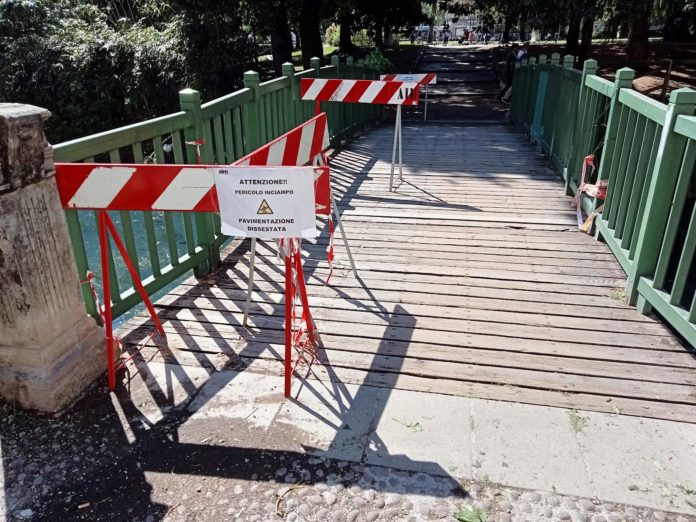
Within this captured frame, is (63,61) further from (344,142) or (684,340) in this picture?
(684,340)

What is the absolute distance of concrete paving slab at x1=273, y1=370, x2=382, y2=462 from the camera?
2881 mm

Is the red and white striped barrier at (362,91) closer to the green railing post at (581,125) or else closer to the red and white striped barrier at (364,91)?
the red and white striped barrier at (364,91)

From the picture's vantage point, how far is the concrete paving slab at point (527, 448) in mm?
2637

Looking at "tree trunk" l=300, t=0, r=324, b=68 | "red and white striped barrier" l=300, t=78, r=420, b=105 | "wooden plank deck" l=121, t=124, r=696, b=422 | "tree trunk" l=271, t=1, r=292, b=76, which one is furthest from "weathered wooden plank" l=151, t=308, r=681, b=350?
"tree trunk" l=300, t=0, r=324, b=68

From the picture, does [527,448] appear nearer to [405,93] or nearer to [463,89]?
[405,93]

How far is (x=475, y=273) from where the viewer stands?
16.0 feet

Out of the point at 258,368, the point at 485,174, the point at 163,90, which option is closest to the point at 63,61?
the point at 163,90

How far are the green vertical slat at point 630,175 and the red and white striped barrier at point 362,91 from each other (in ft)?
10.1

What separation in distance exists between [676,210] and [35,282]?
13.3ft

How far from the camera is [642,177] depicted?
4328 millimetres

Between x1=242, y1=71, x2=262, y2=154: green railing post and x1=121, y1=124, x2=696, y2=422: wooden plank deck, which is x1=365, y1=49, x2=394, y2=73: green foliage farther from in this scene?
x1=121, y1=124, x2=696, y2=422: wooden plank deck

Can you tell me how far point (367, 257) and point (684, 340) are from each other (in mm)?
2661

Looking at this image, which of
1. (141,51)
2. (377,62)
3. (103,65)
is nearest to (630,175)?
(377,62)

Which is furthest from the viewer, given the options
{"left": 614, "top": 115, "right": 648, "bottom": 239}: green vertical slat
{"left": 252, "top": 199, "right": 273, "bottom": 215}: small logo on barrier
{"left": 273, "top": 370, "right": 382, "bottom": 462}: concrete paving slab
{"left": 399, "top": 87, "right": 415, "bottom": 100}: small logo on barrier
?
{"left": 399, "top": 87, "right": 415, "bottom": 100}: small logo on barrier
